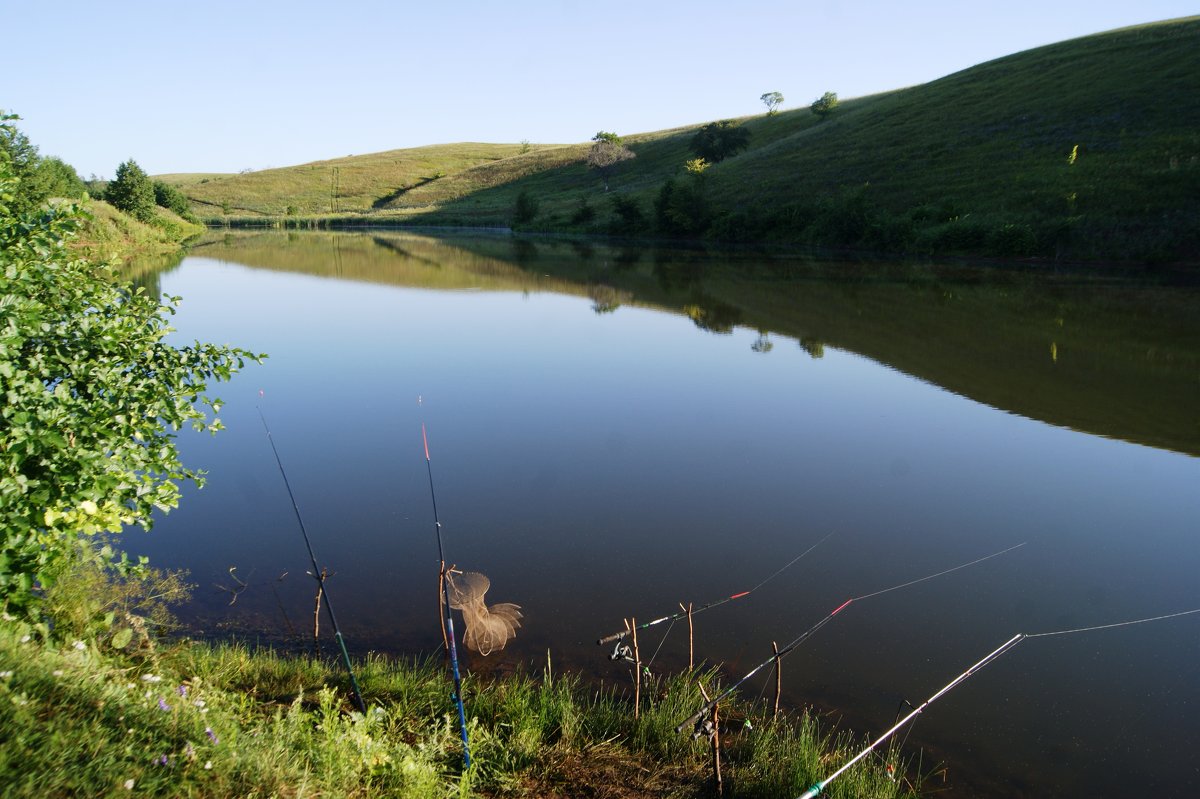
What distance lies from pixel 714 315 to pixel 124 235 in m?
37.8

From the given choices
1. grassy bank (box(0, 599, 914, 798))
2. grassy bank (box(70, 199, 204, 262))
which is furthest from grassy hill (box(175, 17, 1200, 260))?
grassy bank (box(0, 599, 914, 798))

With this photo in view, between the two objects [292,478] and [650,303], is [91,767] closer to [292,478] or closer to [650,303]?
[292,478]

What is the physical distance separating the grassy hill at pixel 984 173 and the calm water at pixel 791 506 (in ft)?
58.6

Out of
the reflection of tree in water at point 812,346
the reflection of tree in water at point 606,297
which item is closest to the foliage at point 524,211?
the reflection of tree in water at point 606,297

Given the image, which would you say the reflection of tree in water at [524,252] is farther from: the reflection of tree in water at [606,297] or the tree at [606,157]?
the tree at [606,157]

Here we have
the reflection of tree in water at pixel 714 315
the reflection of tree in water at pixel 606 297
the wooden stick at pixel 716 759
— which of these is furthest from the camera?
the reflection of tree in water at pixel 606 297

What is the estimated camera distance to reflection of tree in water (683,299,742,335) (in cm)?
2234

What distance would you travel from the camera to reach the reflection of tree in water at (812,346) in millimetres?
18703

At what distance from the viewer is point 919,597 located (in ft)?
23.7

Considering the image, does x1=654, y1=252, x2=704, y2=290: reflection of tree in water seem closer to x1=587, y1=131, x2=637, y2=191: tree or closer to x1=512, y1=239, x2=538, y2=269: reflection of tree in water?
x1=512, y1=239, x2=538, y2=269: reflection of tree in water

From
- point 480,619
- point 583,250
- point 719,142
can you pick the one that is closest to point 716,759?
point 480,619

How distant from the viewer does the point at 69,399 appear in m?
4.84

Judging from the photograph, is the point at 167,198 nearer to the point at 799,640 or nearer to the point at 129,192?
the point at 129,192

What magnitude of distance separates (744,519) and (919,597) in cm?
216
